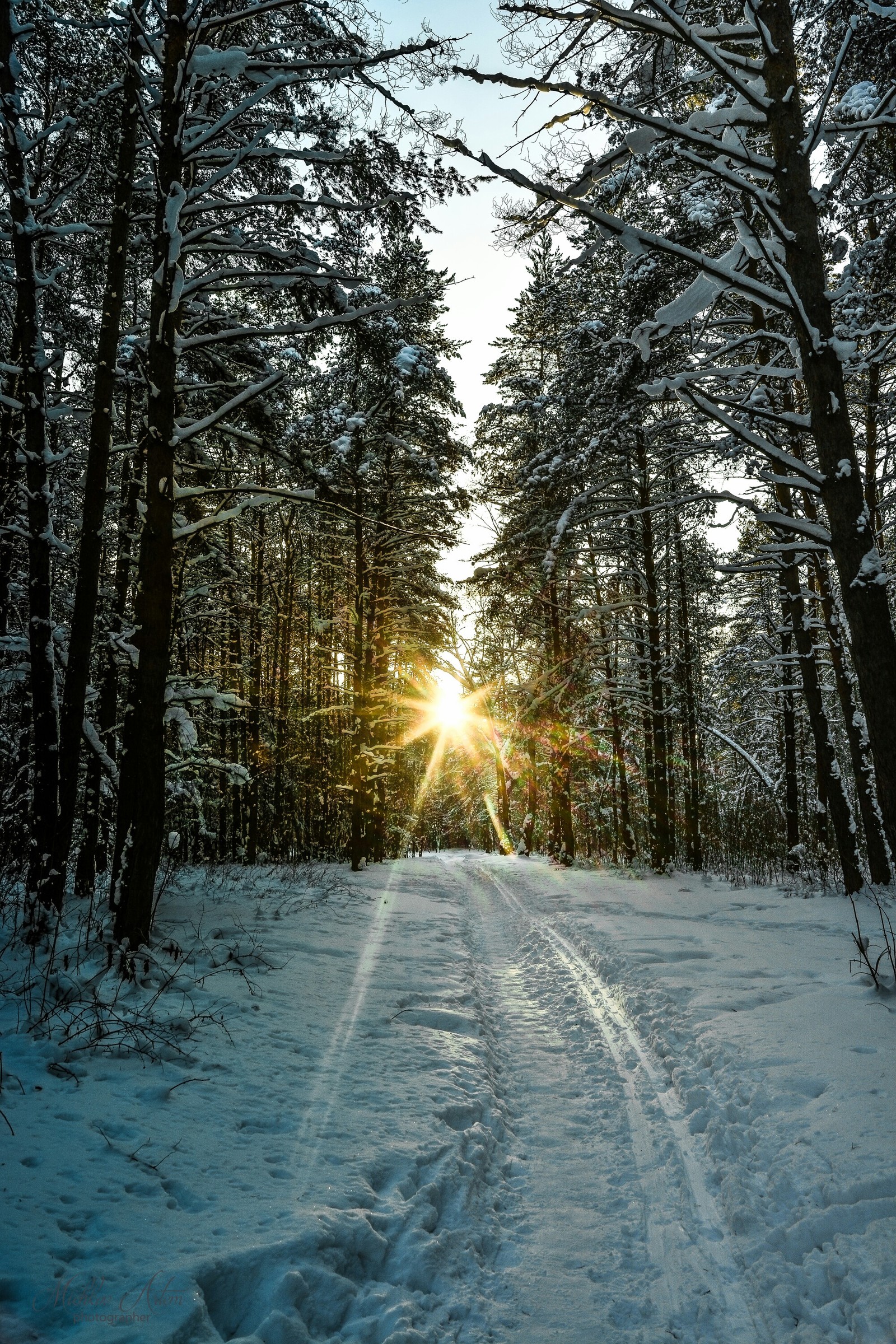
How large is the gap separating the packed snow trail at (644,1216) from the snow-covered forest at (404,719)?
0.02 m

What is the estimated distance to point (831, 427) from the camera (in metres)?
4.43

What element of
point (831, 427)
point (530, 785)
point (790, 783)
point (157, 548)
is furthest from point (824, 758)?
point (530, 785)

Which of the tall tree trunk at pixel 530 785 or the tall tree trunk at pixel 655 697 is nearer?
the tall tree trunk at pixel 655 697

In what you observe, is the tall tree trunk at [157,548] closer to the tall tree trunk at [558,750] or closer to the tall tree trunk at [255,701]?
the tall tree trunk at [255,701]

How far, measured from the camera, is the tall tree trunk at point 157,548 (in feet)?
18.5

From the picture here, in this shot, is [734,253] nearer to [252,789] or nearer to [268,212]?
[268,212]

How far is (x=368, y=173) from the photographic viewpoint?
6609mm

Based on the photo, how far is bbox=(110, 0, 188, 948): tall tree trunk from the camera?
563 centimetres

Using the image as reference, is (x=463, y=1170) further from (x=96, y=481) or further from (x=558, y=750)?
(x=558, y=750)

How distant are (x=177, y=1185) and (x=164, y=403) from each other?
5928 mm

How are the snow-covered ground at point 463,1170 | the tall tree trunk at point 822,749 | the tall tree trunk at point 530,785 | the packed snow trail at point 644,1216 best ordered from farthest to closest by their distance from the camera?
1. the tall tree trunk at point 530,785
2. the tall tree trunk at point 822,749
3. the packed snow trail at point 644,1216
4. the snow-covered ground at point 463,1170

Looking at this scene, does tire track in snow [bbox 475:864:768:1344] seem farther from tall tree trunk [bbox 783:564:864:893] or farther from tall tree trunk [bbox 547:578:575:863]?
tall tree trunk [bbox 547:578:575:863]

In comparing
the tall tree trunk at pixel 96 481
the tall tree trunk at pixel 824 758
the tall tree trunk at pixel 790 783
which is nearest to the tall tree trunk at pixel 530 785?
the tall tree trunk at pixel 790 783

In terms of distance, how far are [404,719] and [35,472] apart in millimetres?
9947
